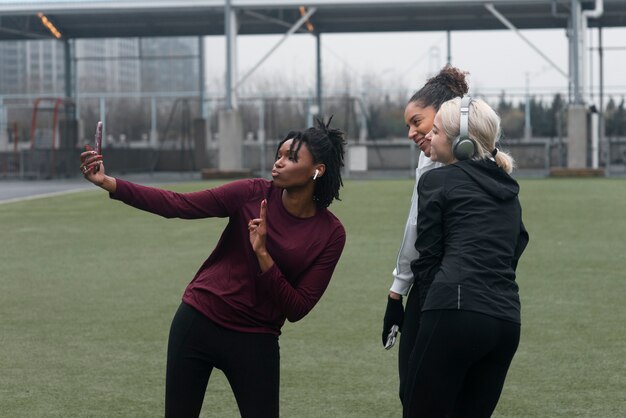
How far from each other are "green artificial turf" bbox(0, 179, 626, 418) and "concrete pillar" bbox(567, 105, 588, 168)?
15.8m

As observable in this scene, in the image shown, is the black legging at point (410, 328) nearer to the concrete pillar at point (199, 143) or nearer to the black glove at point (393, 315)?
the black glove at point (393, 315)

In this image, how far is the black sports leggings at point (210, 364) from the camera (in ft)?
15.0

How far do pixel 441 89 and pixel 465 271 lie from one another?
124 cm

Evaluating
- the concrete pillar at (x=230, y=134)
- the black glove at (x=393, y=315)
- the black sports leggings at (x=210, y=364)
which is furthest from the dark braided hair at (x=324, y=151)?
the concrete pillar at (x=230, y=134)

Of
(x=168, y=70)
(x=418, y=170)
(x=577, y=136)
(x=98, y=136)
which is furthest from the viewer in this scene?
(x=168, y=70)

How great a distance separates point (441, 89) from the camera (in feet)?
16.3

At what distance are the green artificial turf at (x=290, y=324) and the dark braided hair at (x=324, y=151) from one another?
91.9 inches

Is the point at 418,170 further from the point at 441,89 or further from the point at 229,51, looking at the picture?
the point at 229,51

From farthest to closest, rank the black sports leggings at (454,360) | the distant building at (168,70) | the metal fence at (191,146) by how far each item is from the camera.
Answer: the distant building at (168,70), the metal fence at (191,146), the black sports leggings at (454,360)

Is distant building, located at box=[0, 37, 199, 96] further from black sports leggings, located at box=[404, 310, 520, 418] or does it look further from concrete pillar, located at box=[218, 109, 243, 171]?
black sports leggings, located at box=[404, 310, 520, 418]

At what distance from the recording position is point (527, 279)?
483 inches

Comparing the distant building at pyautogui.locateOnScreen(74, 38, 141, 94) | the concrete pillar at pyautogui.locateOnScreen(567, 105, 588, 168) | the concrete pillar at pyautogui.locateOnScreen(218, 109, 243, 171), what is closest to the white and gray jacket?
the concrete pillar at pyautogui.locateOnScreen(567, 105, 588, 168)

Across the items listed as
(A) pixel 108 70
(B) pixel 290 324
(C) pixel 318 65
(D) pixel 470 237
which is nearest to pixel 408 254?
(D) pixel 470 237

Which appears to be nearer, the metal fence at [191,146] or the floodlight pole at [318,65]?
the metal fence at [191,146]
